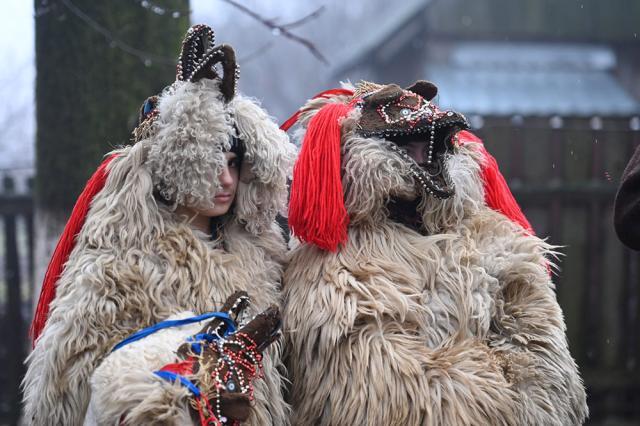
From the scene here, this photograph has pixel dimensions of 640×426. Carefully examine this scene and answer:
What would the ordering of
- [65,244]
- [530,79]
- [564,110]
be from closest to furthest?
1. [65,244]
2. [564,110]
3. [530,79]

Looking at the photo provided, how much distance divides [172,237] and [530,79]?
1131 cm

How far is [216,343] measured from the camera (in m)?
2.17

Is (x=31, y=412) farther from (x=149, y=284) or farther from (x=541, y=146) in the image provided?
(x=541, y=146)

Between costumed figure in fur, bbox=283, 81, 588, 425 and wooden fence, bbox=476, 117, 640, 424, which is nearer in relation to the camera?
costumed figure in fur, bbox=283, 81, 588, 425

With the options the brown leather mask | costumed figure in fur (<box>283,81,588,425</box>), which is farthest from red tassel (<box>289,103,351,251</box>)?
the brown leather mask

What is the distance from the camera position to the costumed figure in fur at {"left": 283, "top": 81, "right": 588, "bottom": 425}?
2.38m

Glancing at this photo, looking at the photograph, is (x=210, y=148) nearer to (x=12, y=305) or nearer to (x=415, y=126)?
(x=415, y=126)

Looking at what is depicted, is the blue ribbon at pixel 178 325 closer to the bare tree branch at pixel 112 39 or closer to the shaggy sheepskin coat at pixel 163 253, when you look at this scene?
the shaggy sheepskin coat at pixel 163 253

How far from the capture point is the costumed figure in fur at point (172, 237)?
2.28 meters

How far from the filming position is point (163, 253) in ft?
A: 7.89

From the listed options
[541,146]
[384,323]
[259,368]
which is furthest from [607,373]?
[259,368]

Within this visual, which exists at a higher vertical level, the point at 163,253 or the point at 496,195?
the point at 496,195

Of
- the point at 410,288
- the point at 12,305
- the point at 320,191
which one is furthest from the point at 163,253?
the point at 12,305

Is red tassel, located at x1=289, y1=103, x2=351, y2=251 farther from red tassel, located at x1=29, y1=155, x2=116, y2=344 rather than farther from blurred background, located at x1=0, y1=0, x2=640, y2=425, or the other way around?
blurred background, located at x1=0, y1=0, x2=640, y2=425
